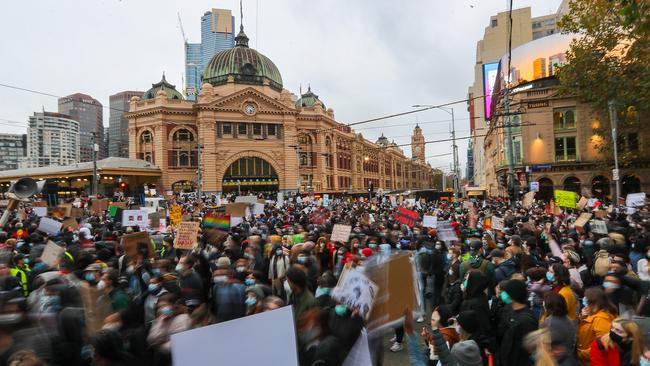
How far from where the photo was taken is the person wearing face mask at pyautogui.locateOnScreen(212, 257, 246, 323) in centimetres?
548

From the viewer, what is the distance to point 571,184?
37.4 meters

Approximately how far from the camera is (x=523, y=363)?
421 cm

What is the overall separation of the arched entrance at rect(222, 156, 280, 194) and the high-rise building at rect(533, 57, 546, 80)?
114 ft

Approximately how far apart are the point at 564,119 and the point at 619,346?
38.9m

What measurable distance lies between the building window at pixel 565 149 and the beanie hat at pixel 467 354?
1537 inches

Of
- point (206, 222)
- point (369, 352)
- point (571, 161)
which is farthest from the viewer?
point (571, 161)

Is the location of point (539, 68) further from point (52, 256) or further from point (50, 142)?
point (50, 142)

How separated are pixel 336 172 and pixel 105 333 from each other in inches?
2635

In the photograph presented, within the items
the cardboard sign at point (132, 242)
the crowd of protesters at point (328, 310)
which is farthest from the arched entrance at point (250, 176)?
the crowd of protesters at point (328, 310)

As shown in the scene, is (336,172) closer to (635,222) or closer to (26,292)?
(635,222)

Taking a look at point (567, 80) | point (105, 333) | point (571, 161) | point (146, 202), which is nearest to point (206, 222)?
point (105, 333)

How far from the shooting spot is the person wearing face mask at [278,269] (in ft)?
26.4

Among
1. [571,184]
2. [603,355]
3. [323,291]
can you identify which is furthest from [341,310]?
[571,184]

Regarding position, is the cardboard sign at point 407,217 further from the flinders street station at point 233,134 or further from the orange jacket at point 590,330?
the flinders street station at point 233,134
